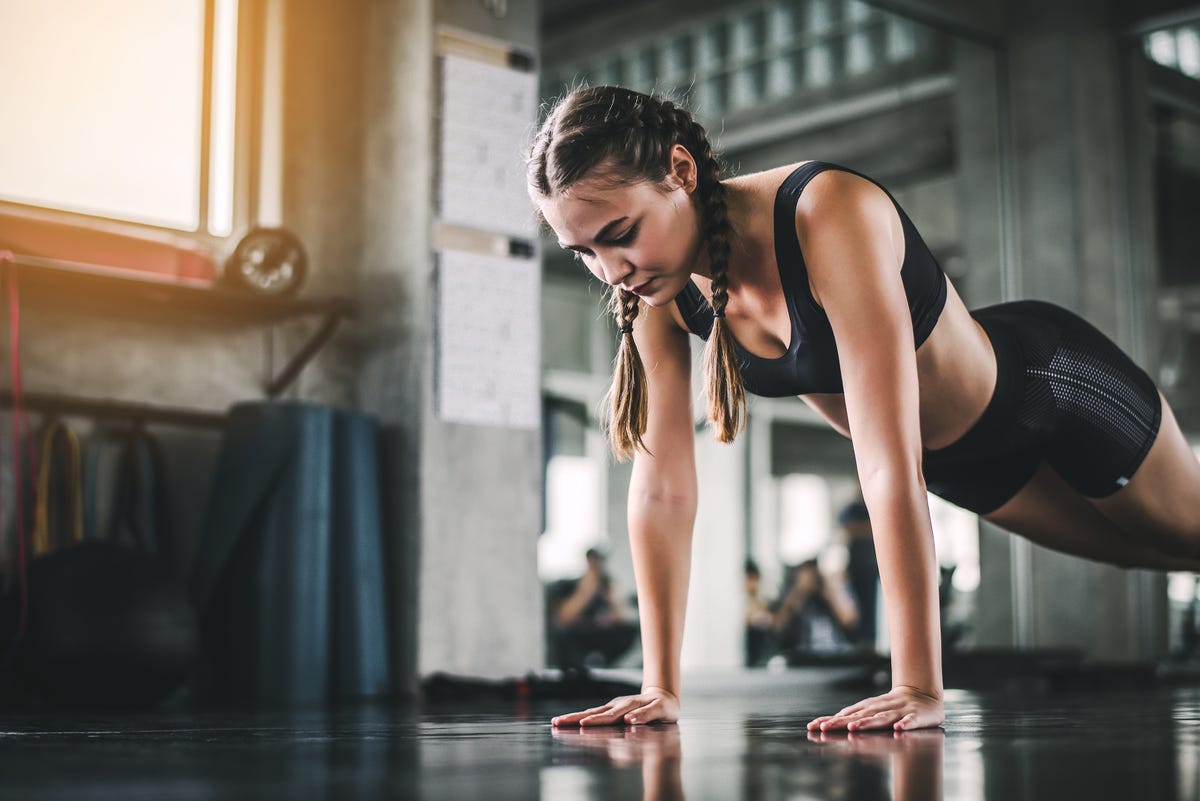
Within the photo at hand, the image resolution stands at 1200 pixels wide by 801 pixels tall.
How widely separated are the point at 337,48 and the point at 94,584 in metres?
1.89

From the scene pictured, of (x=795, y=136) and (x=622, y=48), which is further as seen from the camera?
(x=795, y=136)

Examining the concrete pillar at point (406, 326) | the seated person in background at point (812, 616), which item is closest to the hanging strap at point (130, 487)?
the concrete pillar at point (406, 326)

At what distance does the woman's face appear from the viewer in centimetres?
153

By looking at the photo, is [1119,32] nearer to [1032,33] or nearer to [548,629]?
[1032,33]

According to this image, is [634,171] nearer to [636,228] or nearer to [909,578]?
[636,228]

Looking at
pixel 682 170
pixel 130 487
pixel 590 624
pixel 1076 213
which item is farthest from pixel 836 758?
pixel 590 624

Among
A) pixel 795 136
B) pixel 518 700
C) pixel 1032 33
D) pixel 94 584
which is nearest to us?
A: pixel 94 584

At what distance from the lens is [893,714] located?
4.67ft

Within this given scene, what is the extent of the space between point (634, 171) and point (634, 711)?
0.71 m

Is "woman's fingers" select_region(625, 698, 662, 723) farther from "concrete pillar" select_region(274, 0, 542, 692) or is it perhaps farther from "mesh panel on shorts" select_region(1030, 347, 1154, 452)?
"concrete pillar" select_region(274, 0, 542, 692)

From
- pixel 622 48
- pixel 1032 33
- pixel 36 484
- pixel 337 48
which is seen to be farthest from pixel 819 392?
pixel 622 48

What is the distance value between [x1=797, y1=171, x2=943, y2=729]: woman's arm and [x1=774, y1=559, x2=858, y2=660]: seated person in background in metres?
6.24

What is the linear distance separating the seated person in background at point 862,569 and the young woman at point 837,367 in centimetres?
420

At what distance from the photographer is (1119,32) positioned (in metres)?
5.35
